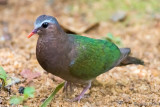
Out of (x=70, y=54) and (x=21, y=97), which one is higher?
(x=70, y=54)

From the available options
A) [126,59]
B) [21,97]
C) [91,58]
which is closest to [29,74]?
[21,97]

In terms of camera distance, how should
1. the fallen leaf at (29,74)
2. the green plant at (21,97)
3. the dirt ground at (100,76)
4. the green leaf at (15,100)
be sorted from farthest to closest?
the fallen leaf at (29,74), the dirt ground at (100,76), the green leaf at (15,100), the green plant at (21,97)

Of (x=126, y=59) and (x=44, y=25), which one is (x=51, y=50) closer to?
(x=44, y=25)

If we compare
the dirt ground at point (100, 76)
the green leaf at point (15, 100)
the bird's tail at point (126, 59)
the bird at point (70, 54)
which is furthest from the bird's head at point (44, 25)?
the bird's tail at point (126, 59)

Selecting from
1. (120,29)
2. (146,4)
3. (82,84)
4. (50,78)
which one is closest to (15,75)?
(50,78)

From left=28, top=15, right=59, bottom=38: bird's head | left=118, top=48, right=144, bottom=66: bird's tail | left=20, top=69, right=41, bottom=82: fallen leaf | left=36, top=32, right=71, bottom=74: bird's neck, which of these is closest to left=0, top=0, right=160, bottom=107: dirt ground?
left=20, top=69, right=41, bottom=82: fallen leaf

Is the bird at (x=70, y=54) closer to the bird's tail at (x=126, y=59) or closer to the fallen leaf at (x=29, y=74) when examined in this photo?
the bird's tail at (x=126, y=59)

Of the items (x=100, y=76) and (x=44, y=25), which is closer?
(x=44, y=25)
